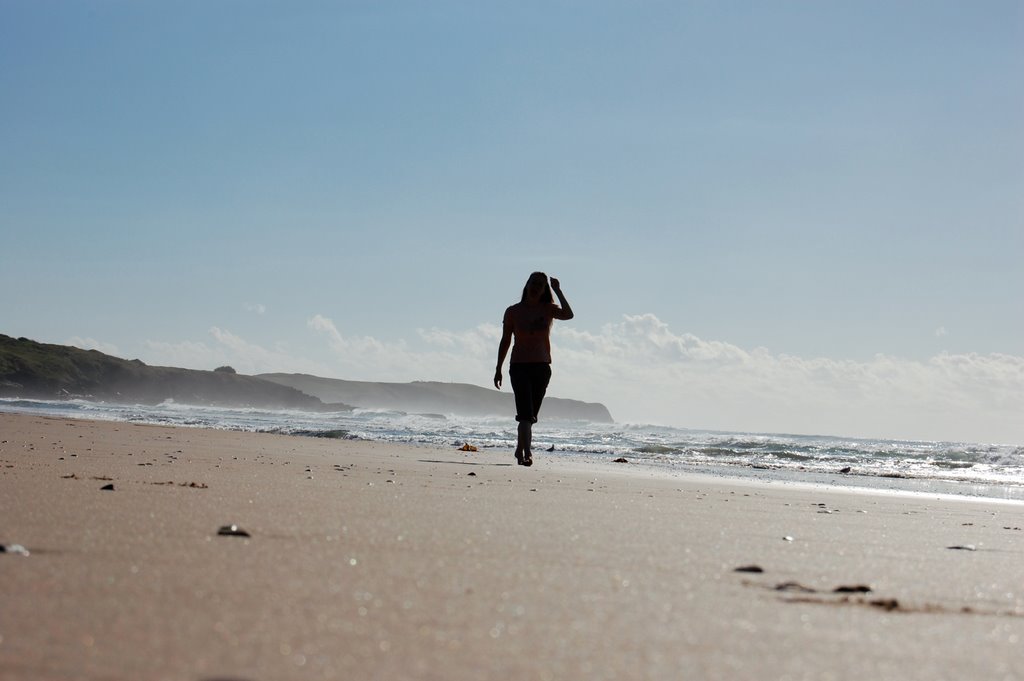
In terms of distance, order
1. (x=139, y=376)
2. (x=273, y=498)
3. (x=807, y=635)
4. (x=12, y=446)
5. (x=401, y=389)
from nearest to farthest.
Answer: (x=807, y=635)
(x=273, y=498)
(x=12, y=446)
(x=139, y=376)
(x=401, y=389)

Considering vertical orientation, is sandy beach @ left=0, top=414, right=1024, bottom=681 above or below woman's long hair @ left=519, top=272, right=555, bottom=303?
below

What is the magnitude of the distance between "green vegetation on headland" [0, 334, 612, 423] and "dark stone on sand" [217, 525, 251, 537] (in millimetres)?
70200

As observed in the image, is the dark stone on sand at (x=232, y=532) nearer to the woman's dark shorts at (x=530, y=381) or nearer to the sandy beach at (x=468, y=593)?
the sandy beach at (x=468, y=593)

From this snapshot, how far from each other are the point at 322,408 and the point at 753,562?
96.4m

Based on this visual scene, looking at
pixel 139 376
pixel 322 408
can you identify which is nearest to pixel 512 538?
pixel 139 376

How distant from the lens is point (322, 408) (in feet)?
317

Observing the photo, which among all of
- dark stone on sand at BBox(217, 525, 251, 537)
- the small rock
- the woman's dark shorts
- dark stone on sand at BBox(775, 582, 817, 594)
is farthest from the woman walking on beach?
the small rock

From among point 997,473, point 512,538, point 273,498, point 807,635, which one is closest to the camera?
point 807,635

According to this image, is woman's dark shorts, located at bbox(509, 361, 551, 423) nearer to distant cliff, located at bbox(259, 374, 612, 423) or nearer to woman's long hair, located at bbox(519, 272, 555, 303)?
woman's long hair, located at bbox(519, 272, 555, 303)

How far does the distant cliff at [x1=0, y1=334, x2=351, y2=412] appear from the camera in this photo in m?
69.6

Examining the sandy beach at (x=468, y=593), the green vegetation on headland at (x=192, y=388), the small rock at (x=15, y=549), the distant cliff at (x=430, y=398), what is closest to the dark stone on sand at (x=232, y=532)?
the sandy beach at (x=468, y=593)

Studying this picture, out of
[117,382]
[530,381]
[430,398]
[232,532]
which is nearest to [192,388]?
[117,382]

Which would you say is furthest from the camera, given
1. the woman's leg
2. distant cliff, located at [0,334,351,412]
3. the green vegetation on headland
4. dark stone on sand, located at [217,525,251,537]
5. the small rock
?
the green vegetation on headland

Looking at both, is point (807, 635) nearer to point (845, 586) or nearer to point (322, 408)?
point (845, 586)
